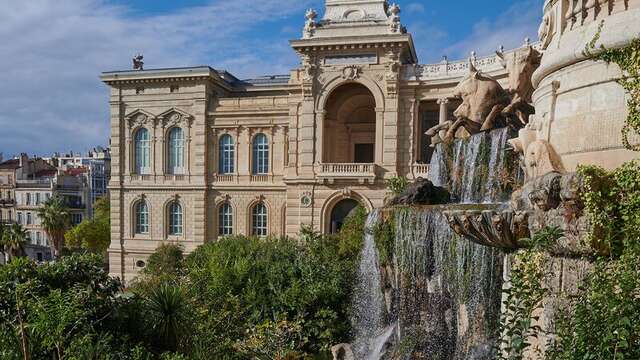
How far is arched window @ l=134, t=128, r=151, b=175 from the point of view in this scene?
30938 millimetres

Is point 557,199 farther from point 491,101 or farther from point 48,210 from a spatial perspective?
point 48,210

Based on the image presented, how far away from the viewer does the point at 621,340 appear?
13.1ft

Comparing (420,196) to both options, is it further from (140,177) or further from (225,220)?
(140,177)

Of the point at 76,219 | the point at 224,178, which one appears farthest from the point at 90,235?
the point at 224,178

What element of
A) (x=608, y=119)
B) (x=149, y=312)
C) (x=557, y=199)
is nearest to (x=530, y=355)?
(x=557, y=199)

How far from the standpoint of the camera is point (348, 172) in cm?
2558

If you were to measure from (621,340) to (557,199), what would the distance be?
2.71 metres

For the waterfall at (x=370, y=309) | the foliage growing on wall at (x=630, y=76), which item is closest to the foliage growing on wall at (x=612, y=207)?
the foliage growing on wall at (x=630, y=76)

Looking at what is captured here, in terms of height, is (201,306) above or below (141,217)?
below

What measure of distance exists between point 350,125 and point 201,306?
16898 millimetres

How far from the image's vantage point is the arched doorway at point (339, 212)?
26250 millimetres

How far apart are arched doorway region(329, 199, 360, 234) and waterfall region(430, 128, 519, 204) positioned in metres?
10.1

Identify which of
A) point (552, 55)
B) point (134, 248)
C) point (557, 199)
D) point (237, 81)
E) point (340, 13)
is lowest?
point (134, 248)

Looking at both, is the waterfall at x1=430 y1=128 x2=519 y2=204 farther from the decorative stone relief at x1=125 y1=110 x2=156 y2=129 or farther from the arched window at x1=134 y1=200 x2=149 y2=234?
the arched window at x1=134 y1=200 x2=149 y2=234
